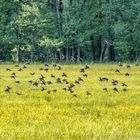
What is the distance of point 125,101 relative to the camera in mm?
19672

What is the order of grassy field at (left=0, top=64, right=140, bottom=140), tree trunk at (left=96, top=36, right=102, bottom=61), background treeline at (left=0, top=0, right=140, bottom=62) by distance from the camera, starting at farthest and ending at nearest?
tree trunk at (left=96, top=36, right=102, bottom=61)
background treeline at (left=0, top=0, right=140, bottom=62)
grassy field at (left=0, top=64, right=140, bottom=140)

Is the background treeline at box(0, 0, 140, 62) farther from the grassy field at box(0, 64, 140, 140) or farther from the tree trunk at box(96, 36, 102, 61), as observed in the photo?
the grassy field at box(0, 64, 140, 140)

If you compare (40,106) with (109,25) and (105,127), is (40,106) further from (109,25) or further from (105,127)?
(109,25)

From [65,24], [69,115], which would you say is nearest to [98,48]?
[65,24]

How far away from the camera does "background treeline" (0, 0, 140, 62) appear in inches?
2466

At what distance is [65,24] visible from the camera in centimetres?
6397

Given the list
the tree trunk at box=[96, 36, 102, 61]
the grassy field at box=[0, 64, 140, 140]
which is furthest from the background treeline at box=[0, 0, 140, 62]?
the grassy field at box=[0, 64, 140, 140]

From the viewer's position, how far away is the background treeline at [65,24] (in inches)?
2466

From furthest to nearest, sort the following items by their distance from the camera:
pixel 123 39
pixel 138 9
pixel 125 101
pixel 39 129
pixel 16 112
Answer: pixel 123 39, pixel 138 9, pixel 125 101, pixel 16 112, pixel 39 129

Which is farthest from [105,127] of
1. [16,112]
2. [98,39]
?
[98,39]

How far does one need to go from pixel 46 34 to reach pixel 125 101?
4549 cm

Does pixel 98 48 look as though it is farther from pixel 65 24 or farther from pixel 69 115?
pixel 69 115

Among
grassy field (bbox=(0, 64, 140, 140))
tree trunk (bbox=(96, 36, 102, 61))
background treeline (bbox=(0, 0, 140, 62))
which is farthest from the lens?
tree trunk (bbox=(96, 36, 102, 61))

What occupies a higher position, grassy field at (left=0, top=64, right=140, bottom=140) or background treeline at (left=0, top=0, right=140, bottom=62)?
background treeline at (left=0, top=0, right=140, bottom=62)
